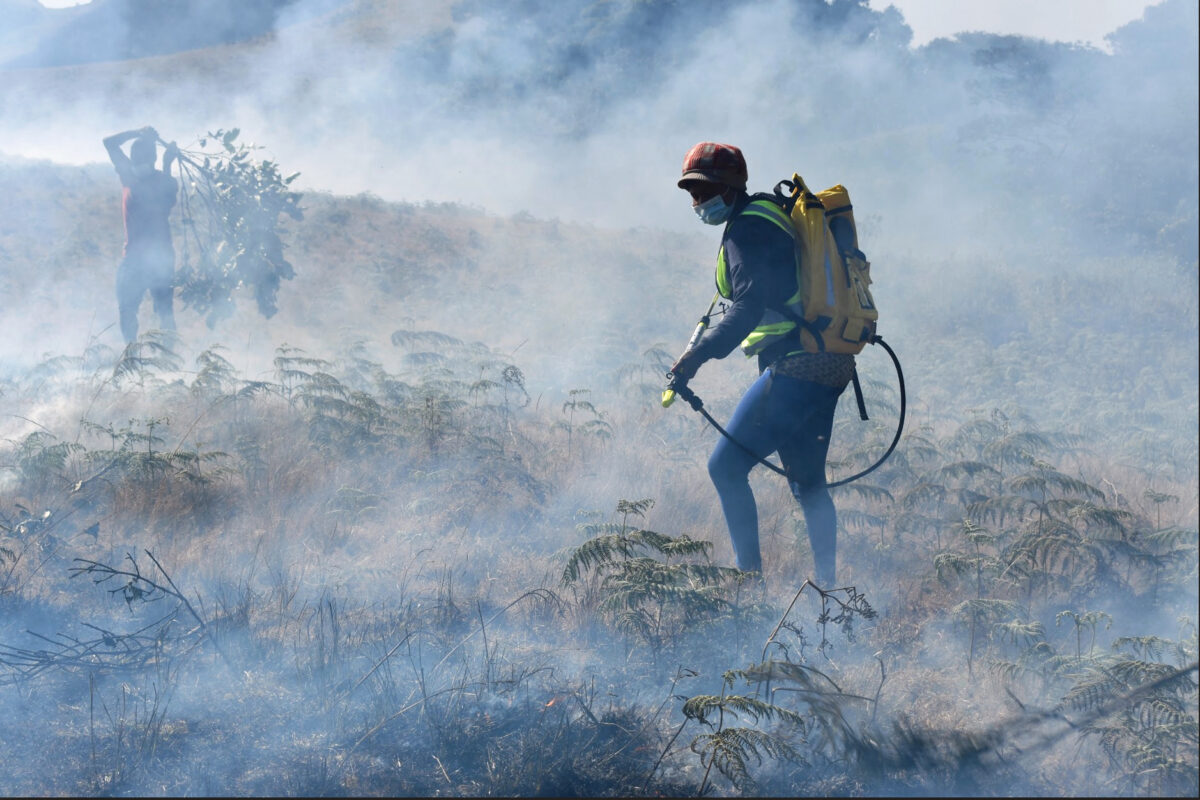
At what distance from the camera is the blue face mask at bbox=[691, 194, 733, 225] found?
2963 mm

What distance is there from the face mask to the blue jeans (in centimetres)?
60

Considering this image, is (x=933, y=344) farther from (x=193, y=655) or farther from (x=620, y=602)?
(x=193, y=655)

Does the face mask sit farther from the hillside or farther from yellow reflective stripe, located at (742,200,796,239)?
the hillside

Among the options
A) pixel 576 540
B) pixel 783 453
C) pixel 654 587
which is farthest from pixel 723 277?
pixel 576 540

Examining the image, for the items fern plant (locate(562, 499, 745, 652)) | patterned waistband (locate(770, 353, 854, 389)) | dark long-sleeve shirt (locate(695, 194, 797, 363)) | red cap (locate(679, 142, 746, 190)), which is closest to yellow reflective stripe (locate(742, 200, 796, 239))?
dark long-sleeve shirt (locate(695, 194, 797, 363))

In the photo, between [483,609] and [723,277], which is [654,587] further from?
[723,277]

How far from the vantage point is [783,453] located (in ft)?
10.5

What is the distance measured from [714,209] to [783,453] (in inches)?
38.4

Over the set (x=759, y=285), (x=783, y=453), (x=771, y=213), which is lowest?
(x=783, y=453)

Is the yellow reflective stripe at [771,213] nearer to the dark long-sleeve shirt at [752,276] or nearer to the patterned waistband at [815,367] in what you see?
the dark long-sleeve shirt at [752,276]

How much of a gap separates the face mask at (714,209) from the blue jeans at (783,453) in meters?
0.60

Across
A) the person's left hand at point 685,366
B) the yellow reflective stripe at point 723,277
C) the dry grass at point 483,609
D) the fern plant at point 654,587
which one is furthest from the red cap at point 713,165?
the dry grass at point 483,609

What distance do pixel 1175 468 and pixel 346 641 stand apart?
6356 mm

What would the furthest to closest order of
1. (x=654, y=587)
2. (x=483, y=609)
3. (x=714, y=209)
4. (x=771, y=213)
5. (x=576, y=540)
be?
(x=576, y=540), (x=483, y=609), (x=714, y=209), (x=771, y=213), (x=654, y=587)
